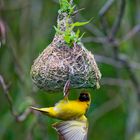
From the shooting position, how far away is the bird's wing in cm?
373

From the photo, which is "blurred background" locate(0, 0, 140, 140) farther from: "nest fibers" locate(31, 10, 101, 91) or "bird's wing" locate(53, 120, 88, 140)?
"bird's wing" locate(53, 120, 88, 140)

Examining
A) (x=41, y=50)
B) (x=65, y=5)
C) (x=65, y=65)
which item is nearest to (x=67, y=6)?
(x=65, y=5)

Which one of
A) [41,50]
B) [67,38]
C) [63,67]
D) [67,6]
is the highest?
[67,6]

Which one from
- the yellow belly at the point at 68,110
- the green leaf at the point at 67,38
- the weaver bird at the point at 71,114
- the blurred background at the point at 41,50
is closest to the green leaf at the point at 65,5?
the green leaf at the point at 67,38

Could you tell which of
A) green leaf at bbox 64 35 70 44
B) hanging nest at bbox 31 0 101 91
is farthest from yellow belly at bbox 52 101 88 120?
green leaf at bbox 64 35 70 44

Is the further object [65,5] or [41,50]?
[41,50]

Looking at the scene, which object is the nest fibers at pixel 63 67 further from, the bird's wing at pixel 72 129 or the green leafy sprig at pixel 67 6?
the bird's wing at pixel 72 129

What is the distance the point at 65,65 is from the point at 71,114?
31cm

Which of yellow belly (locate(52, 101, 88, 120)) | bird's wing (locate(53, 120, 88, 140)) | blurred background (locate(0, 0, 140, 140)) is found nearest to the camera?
bird's wing (locate(53, 120, 88, 140))

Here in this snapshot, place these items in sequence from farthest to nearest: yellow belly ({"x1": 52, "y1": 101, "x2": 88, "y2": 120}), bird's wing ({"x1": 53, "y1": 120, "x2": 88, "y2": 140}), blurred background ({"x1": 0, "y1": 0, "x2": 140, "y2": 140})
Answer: blurred background ({"x1": 0, "y1": 0, "x2": 140, "y2": 140}) → yellow belly ({"x1": 52, "y1": 101, "x2": 88, "y2": 120}) → bird's wing ({"x1": 53, "y1": 120, "x2": 88, "y2": 140})

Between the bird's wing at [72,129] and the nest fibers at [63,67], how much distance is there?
24 cm

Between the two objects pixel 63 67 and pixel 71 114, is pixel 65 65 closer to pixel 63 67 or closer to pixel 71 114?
pixel 63 67

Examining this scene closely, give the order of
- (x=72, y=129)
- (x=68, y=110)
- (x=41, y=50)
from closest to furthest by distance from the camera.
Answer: (x=72, y=129)
(x=68, y=110)
(x=41, y=50)

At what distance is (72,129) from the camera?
150 inches
